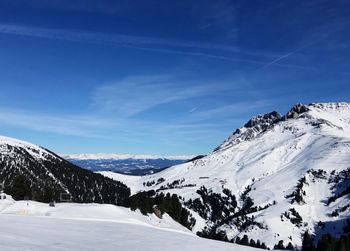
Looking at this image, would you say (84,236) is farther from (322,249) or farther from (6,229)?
(322,249)

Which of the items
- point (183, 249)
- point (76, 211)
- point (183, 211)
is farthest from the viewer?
point (183, 211)

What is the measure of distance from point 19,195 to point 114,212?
186 feet

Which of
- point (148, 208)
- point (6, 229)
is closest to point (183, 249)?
point (6, 229)

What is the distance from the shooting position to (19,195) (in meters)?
122

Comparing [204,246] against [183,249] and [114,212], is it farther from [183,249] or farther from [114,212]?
[114,212]

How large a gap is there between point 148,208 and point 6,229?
89.4m

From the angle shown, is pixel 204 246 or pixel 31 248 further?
pixel 204 246

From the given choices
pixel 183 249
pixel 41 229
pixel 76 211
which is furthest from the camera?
pixel 76 211

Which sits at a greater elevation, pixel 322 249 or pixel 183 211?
pixel 183 211

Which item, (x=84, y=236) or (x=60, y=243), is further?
(x=84, y=236)

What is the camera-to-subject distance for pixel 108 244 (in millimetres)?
31016

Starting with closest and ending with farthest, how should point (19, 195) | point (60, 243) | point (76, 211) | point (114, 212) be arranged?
point (60, 243), point (76, 211), point (114, 212), point (19, 195)

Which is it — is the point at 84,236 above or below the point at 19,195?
below

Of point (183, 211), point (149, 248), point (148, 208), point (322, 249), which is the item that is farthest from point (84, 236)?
point (322, 249)
